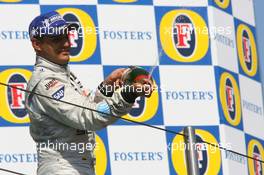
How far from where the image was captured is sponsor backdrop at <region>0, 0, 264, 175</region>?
661 cm

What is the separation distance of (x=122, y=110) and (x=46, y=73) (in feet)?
1.33

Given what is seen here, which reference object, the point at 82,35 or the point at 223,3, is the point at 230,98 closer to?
the point at 223,3

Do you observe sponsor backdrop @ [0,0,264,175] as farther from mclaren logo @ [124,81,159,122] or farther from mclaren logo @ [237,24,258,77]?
mclaren logo @ [237,24,258,77]

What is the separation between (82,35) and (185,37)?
2.26 ft

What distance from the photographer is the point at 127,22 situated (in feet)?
22.8

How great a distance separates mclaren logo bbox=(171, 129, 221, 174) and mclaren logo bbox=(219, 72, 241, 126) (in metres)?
0.21

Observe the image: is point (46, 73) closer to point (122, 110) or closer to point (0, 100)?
point (122, 110)

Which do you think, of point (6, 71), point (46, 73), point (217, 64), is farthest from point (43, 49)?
point (217, 64)

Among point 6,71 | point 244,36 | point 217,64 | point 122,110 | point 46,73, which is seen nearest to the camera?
point 122,110

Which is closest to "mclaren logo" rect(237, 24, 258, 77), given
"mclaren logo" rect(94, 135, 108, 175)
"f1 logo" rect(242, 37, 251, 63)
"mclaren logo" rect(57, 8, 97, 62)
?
"f1 logo" rect(242, 37, 251, 63)

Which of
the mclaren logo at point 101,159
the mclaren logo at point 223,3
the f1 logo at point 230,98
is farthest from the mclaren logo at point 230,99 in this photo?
the mclaren logo at point 101,159

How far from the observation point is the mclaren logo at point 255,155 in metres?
7.38

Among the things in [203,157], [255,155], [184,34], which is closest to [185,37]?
[184,34]

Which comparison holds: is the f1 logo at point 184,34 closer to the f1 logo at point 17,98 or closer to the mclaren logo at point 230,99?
the mclaren logo at point 230,99
